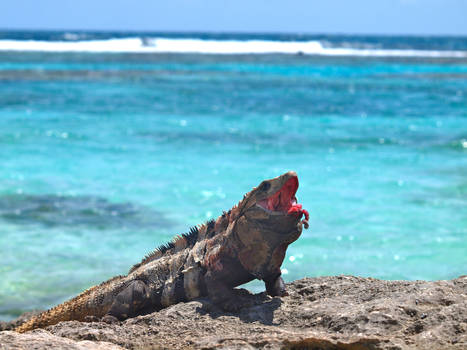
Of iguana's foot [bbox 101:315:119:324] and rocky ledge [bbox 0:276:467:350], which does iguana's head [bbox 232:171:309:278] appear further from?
iguana's foot [bbox 101:315:119:324]

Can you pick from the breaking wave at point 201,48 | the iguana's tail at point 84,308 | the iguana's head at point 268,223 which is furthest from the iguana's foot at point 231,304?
the breaking wave at point 201,48

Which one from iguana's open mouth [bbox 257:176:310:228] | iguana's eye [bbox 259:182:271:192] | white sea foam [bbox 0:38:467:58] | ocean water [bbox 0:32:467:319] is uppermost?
white sea foam [bbox 0:38:467:58]

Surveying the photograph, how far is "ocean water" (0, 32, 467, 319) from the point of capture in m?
10.2

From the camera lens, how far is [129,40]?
92.2 metres

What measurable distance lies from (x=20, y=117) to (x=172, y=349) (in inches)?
855

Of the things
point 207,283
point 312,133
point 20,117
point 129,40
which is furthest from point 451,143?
point 129,40

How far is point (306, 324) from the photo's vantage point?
4.27 m

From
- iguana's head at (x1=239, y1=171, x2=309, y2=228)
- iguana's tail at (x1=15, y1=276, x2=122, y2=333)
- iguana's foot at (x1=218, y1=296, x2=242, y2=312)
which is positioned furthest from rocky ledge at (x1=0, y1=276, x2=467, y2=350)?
iguana's head at (x1=239, y1=171, x2=309, y2=228)

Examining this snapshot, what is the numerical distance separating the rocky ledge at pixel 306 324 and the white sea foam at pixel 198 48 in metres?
76.2

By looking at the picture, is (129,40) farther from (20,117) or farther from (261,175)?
(261,175)

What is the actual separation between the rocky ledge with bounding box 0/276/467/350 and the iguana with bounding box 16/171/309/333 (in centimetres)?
20

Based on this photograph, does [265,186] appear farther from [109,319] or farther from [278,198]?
[109,319]

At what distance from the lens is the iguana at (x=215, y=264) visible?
448cm

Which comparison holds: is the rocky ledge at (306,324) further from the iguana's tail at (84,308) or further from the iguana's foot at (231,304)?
the iguana's tail at (84,308)
